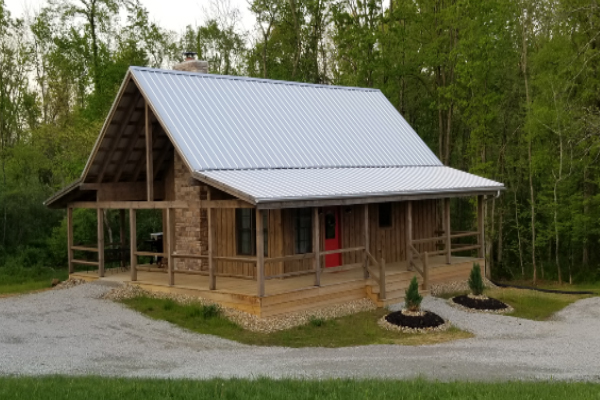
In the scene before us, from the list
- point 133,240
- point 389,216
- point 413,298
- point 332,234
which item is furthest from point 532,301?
point 133,240

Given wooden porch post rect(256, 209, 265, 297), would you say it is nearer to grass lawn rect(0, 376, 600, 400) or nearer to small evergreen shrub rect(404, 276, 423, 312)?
small evergreen shrub rect(404, 276, 423, 312)

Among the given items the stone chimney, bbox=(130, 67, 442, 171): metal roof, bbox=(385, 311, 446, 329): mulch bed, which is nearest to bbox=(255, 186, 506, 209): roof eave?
bbox=(130, 67, 442, 171): metal roof

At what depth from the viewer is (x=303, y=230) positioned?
60.2ft

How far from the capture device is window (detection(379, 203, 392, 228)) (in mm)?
20797

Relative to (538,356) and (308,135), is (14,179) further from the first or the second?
(538,356)

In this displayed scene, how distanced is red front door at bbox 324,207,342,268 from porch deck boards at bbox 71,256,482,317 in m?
0.47

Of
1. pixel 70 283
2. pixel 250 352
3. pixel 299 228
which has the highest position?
pixel 299 228

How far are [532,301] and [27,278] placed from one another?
16961 millimetres

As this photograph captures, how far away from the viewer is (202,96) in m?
19.5

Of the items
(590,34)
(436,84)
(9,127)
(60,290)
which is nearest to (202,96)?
(60,290)

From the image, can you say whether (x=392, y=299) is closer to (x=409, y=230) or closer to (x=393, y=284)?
(x=393, y=284)

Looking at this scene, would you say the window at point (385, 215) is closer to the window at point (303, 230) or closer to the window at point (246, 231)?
the window at point (303, 230)

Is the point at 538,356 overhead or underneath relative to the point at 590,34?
underneath

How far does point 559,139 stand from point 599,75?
282cm
